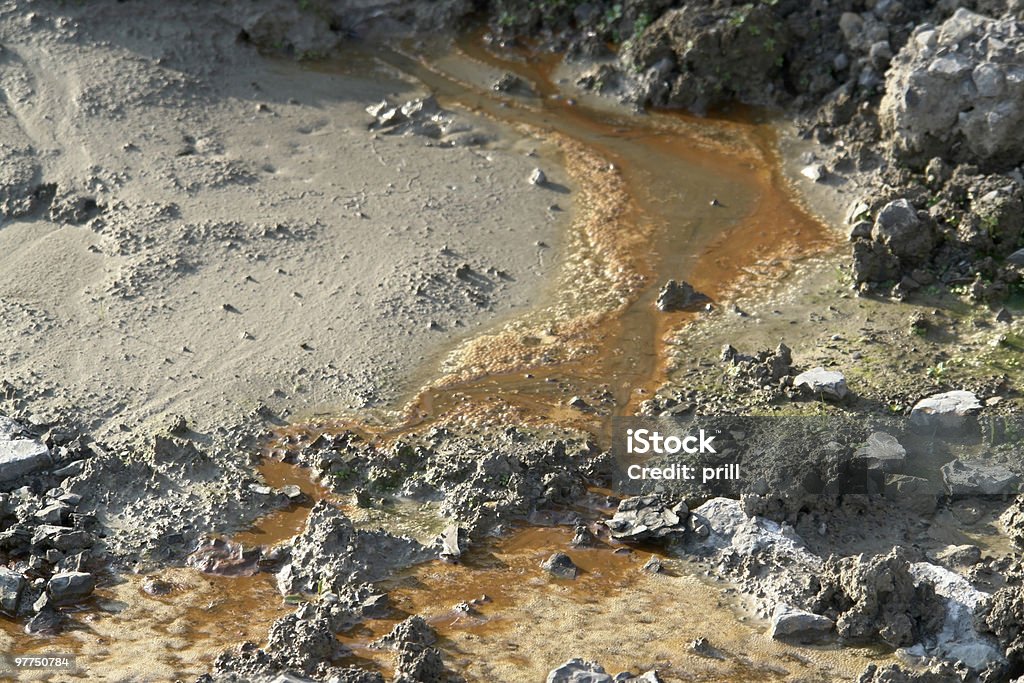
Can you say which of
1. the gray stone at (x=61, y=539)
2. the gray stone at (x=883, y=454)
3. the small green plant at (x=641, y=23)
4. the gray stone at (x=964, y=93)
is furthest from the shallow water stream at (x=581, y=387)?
the gray stone at (x=883, y=454)

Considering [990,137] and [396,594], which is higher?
[990,137]

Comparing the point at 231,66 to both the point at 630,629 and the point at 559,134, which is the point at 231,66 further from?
the point at 630,629

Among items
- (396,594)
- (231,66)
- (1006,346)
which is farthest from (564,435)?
(231,66)

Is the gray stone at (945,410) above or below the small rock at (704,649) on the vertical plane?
above

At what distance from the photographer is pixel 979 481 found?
22.3 ft

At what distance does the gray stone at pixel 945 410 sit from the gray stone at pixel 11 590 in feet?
15.6

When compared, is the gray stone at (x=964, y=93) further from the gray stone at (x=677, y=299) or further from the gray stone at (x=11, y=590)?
the gray stone at (x=11, y=590)

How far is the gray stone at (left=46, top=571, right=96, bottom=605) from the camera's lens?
6273mm

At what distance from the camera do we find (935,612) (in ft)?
19.8

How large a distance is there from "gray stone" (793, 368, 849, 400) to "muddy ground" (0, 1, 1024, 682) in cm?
1

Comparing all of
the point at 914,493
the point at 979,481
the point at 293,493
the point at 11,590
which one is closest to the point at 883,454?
the point at 914,493

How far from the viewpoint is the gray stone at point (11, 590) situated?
6234 millimetres

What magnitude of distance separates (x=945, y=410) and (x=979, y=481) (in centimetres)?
58

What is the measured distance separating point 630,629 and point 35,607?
2.82 m
